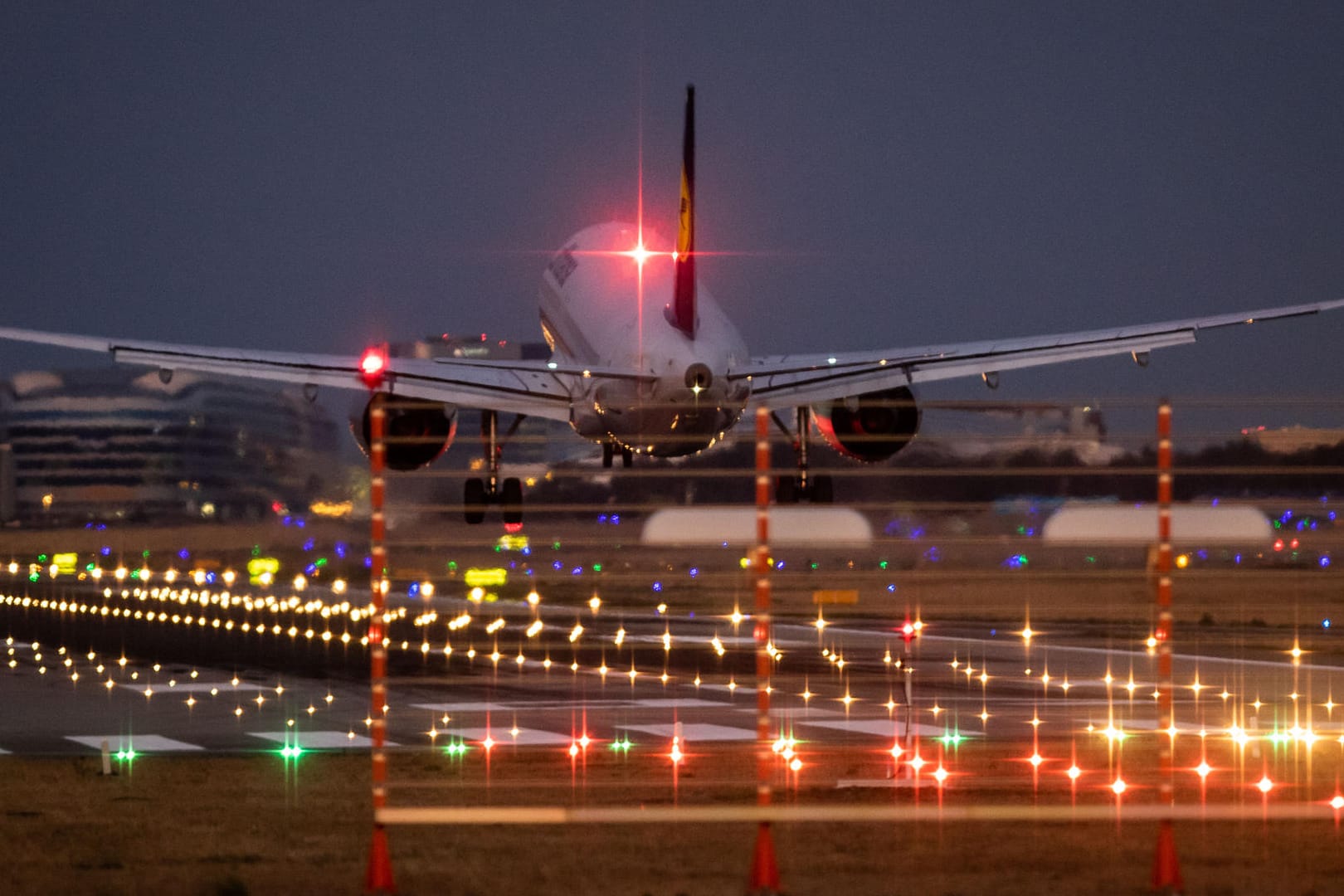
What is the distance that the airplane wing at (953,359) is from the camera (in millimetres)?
39656

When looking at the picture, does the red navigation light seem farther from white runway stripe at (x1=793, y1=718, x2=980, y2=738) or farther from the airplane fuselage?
white runway stripe at (x1=793, y1=718, x2=980, y2=738)

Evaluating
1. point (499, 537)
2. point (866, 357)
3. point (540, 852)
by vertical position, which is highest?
point (866, 357)

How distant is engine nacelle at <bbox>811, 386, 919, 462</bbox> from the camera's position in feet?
131

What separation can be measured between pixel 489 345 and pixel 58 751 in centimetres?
2621

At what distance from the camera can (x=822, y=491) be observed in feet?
125

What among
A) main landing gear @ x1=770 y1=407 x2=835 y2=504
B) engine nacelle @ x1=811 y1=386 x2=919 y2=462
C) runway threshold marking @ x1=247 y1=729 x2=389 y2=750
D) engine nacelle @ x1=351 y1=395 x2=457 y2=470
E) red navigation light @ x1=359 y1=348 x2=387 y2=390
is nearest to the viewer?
runway threshold marking @ x1=247 y1=729 x2=389 y2=750

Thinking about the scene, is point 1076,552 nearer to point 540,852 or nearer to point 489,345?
point 540,852

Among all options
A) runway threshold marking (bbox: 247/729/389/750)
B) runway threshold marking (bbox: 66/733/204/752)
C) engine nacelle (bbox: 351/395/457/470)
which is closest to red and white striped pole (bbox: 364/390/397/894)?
runway threshold marking (bbox: 247/729/389/750)

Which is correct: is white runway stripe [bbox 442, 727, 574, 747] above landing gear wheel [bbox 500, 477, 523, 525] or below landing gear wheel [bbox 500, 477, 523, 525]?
below

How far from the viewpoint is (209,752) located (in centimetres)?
1936

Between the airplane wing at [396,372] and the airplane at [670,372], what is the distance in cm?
3

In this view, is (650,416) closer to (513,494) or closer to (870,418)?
(870,418)

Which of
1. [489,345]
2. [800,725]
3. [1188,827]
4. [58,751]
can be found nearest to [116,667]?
[58,751]

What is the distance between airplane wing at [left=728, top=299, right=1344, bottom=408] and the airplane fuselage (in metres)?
0.98
